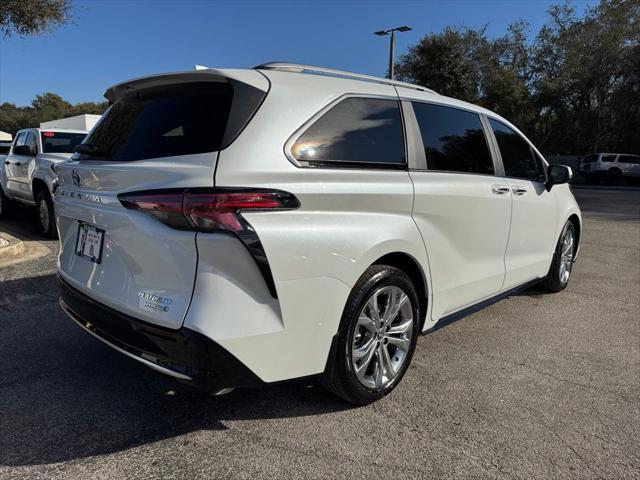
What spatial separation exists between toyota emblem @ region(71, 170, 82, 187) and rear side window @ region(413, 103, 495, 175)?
6.93 feet

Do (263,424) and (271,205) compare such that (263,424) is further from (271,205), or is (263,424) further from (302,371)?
(271,205)

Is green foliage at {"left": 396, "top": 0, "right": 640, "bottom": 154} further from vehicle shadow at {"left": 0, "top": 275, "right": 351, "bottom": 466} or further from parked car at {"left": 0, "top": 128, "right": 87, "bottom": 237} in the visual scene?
vehicle shadow at {"left": 0, "top": 275, "right": 351, "bottom": 466}

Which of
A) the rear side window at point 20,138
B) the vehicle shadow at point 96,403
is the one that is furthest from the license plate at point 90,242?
the rear side window at point 20,138

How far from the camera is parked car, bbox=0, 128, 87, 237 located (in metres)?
7.47

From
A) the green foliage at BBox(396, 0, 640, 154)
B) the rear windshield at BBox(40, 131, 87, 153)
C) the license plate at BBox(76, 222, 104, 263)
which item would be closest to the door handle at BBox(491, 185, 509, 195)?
the license plate at BBox(76, 222, 104, 263)

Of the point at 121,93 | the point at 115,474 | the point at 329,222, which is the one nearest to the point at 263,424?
the point at 115,474

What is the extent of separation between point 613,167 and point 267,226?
33644 millimetres

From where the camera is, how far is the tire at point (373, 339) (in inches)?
105

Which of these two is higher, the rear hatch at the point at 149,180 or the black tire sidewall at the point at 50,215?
the rear hatch at the point at 149,180

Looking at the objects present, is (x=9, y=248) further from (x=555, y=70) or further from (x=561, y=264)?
(x=555, y=70)

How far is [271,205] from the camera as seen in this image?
230 centimetres

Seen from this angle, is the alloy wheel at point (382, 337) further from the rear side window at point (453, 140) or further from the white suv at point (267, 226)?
the rear side window at point (453, 140)

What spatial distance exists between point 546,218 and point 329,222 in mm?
3117

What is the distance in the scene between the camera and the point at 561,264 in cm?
540
